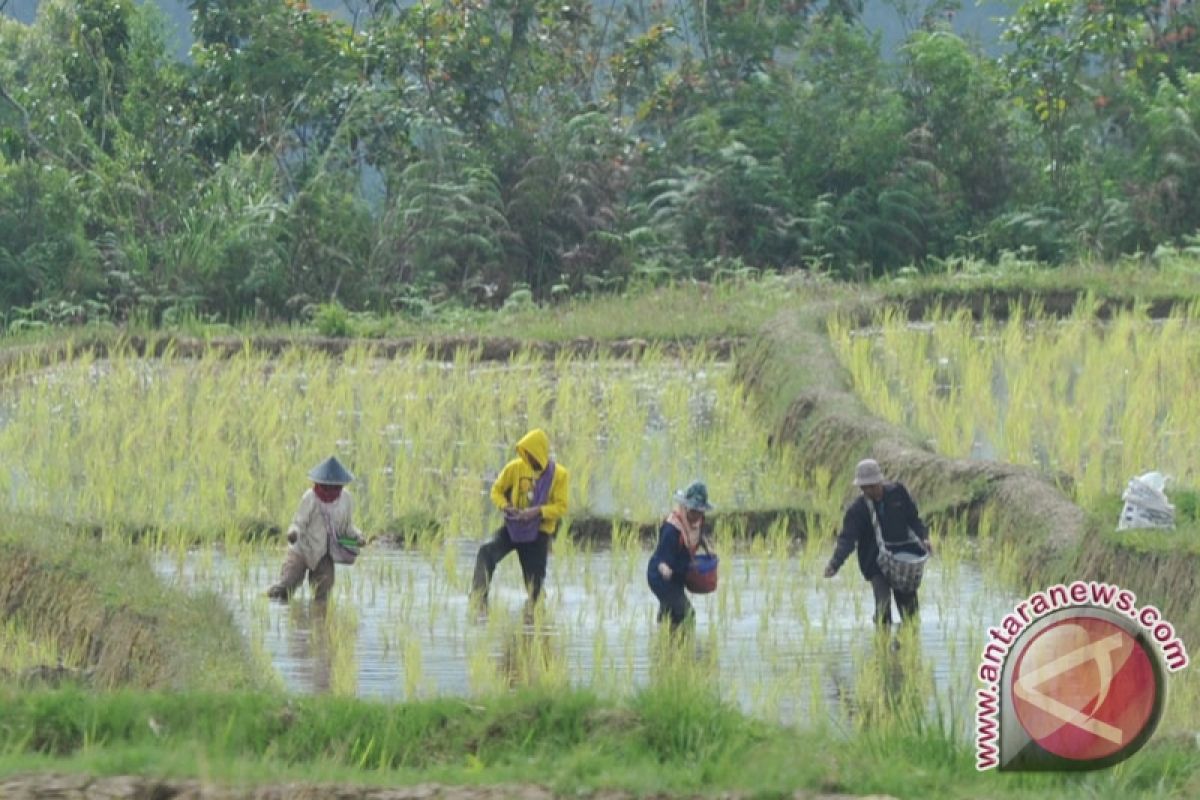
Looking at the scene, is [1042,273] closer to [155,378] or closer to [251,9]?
[155,378]

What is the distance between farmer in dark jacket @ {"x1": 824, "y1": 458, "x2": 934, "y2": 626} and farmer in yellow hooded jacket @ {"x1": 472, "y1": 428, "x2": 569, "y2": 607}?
52.9 inches

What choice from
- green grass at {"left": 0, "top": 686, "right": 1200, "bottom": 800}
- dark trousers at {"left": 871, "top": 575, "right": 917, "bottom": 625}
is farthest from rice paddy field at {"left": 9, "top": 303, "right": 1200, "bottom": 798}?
dark trousers at {"left": 871, "top": 575, "right": 917, "bottom": 625}

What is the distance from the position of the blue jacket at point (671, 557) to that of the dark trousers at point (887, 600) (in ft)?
2.69

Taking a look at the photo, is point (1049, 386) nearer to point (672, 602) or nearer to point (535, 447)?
point (535, 447)

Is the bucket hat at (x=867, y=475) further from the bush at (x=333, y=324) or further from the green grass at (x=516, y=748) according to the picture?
the bush at (x=333, y=324)

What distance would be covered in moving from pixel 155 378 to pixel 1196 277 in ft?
28.9

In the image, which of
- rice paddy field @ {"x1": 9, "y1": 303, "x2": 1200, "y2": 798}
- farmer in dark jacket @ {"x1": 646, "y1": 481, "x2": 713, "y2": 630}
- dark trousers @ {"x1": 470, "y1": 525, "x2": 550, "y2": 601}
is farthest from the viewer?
A: dark trousers @ {"x1": 470, "y1": 525, "x2": 550, "y2": 601}

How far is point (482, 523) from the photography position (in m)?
12.4

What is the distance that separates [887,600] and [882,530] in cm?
29

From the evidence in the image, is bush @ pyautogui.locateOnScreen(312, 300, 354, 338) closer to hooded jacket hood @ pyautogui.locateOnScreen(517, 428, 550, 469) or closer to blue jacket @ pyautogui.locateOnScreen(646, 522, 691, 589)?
hooded jacket hood @ pyautogui.locateOnScreen(517, 428, 550, 469)

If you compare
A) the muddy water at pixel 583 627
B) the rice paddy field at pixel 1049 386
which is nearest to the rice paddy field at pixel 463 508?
the muddy water at pixel 583 627

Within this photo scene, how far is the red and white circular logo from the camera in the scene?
5910 millimetres

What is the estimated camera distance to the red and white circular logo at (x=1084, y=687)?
5.91 metres

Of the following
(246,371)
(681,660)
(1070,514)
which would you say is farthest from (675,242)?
(681,660)
